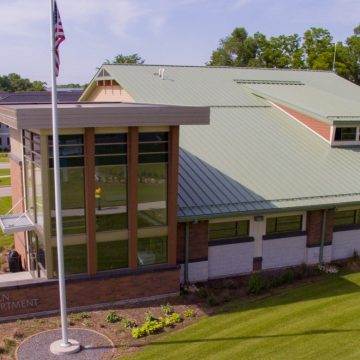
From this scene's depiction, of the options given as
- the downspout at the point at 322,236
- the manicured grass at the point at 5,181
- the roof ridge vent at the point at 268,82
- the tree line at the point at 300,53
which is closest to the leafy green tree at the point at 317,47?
the tree line at the point at 300,53

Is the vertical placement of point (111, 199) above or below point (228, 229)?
above

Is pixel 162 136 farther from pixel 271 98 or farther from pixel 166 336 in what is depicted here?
pixel 271 98

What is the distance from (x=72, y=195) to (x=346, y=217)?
468 inches

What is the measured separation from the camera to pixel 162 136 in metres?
15.5

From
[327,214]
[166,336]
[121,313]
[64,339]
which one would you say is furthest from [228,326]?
[327,214]

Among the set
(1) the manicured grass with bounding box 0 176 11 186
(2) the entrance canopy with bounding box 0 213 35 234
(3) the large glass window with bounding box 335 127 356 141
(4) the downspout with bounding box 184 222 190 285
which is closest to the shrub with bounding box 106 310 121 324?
(4) the downspout with bounding box 184 222 190 285

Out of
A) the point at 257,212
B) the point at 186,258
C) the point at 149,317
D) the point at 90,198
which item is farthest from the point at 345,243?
the point at 90,198

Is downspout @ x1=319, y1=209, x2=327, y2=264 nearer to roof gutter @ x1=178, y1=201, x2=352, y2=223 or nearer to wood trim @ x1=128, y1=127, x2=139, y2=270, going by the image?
roof gutter @ x1=178, y1=201, x2=352, y2=223

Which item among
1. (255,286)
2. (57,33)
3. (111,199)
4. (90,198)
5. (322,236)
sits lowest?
(255,286)

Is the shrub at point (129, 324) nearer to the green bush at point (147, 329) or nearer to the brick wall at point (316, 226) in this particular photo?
the green bush at point (147, 329)

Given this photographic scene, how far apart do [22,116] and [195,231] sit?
751cm

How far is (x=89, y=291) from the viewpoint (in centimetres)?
1502

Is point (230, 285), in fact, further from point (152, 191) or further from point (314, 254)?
point (152, 191)

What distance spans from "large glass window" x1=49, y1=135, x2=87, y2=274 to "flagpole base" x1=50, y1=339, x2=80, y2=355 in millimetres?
2493
